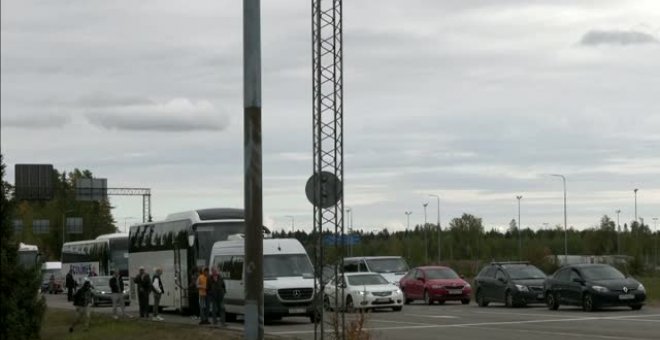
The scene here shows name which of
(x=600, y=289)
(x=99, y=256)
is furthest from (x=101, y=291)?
(x=600, y=289)

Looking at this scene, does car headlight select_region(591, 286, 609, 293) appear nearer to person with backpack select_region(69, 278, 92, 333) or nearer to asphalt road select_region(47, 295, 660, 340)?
asphalt road select_region(47, 295, 660, 340)

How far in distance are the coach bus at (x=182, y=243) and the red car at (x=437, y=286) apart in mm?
8404

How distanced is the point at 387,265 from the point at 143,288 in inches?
634

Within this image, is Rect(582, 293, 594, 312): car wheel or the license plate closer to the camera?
the license plate

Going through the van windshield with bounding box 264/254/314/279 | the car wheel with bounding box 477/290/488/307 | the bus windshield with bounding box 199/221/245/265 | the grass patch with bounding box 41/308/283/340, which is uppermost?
the bus windshield with bounding box 199/221/245/265

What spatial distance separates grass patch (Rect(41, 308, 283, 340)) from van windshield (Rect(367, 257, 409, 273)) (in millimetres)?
14796

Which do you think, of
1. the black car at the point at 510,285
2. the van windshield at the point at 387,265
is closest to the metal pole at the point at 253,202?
the black car at the point at 510,285

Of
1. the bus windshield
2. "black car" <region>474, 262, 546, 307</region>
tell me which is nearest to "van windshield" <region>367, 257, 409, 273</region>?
"black car" <region>474, 262, 546, 307</region>

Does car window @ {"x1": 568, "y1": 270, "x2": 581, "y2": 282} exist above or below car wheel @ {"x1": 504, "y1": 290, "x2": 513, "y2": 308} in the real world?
above

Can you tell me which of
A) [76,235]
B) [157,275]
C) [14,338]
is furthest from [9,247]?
[76,235]

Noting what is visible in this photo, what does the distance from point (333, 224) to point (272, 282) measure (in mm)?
14954

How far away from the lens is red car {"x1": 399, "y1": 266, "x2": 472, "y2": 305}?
4794 centimetres

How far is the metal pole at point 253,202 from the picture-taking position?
16688 mm

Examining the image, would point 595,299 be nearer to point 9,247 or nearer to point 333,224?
point 333,224
